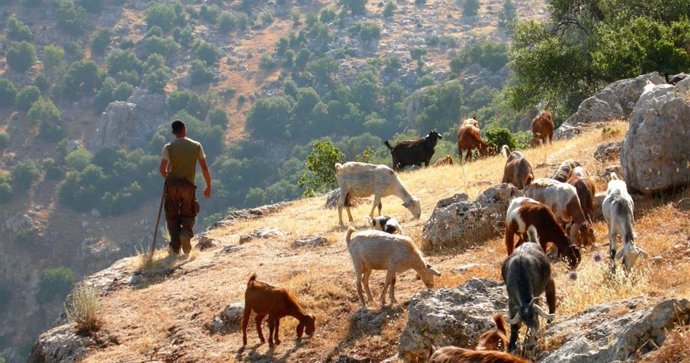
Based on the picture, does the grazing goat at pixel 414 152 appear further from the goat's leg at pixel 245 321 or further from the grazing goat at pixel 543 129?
the goat's leg at pixel 245 321

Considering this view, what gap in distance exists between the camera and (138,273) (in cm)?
1688

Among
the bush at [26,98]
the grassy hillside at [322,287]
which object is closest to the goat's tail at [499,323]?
the grassy hillside at [322,287]

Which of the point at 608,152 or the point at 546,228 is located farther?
the point at 608,152

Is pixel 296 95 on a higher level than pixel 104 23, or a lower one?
lower

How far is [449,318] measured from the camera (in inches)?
387

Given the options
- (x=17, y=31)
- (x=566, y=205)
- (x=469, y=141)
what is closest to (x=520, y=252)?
(x=566, y=205)

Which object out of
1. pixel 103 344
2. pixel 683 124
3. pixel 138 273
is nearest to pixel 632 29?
pixel 683 124

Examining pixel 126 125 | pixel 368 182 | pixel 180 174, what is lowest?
pixel 126 125

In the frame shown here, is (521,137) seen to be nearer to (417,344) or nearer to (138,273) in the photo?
(138,273)

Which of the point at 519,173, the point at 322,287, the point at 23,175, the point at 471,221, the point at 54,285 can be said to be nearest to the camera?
the point at 322,287

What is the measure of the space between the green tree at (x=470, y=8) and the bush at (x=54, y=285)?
8605 centimetres

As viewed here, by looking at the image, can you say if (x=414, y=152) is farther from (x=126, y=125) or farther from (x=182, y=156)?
(x=126, y=125)

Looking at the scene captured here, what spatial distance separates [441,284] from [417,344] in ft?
7.72

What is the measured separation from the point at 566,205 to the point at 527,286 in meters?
4.12
